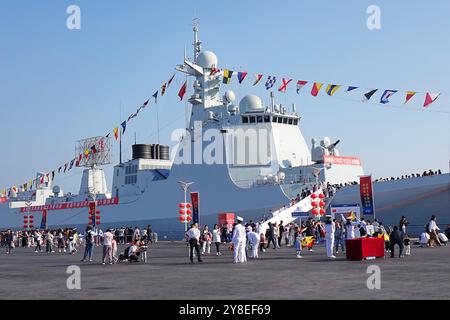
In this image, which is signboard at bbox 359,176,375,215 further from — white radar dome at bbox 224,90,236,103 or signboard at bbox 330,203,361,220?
white radar dome at bbox 224,90,236,103

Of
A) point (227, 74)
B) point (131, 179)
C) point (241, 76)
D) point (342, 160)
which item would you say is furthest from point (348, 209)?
point (131, 179)

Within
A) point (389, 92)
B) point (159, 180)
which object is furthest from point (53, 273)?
point (159, 180)

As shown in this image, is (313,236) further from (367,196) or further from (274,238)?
(367,196)

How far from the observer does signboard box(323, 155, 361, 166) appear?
118 feet

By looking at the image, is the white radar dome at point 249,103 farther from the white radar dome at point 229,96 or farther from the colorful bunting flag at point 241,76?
the colorful bunting flag at point 241,76

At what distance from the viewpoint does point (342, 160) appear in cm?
3719

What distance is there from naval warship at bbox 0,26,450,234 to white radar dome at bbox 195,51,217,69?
83 mm

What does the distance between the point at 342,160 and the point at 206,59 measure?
47.6ft

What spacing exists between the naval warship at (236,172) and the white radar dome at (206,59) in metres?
0.08

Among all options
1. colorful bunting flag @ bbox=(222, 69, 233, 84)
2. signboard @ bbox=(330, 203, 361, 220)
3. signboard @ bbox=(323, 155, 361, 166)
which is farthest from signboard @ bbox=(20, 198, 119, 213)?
signboard @ bbox=(330, 203, 361, 220)
